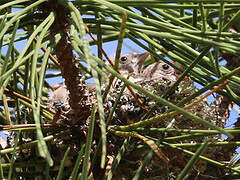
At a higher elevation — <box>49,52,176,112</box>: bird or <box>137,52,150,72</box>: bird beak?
<box>49,52,176,112</box>: bird

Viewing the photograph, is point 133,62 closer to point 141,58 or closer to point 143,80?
point 141,58

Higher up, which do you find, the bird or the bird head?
the bird

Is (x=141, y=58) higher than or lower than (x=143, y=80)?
lower

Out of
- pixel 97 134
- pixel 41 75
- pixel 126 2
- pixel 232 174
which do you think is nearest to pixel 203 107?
pixel 232 174

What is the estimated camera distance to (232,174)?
3.83 ft

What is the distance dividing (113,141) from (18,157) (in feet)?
Answer: 0.84

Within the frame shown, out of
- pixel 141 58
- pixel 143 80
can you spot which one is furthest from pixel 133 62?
pixel 143 80

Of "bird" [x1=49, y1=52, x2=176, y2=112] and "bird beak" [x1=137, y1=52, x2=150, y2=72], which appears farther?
"bird beak" [x1=137, y1=52, x2=150, y2=72]

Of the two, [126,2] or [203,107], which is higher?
[126,2]

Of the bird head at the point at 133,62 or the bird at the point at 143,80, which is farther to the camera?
the bird head at the point at 133,62

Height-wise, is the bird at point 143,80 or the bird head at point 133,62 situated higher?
the bird at point 143,80

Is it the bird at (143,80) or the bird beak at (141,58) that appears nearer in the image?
the bird at (143,80)

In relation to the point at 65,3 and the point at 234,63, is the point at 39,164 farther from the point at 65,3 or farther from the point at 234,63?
the point at 234,63

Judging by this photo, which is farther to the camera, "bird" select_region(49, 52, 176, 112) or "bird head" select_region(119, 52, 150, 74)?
"bird head" select_region(119, 52, 150, 74)
